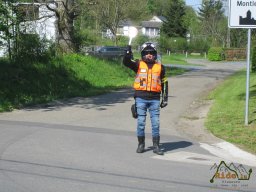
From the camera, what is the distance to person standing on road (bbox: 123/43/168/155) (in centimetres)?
858

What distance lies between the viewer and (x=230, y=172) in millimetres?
7535

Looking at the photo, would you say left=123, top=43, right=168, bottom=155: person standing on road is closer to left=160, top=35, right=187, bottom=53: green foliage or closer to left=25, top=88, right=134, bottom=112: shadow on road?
left=25, top=88, right=134, bottom=112: shadow on road

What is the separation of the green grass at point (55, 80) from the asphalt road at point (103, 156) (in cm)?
228

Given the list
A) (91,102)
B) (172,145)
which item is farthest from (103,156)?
(91,102)

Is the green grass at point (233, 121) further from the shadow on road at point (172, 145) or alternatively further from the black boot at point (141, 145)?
the black boot at point (141, 145)

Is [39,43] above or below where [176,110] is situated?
above

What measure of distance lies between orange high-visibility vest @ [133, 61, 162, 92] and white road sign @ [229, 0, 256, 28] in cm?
424

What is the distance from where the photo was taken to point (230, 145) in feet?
32.8

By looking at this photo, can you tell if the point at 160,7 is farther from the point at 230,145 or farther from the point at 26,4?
the point at 230,145

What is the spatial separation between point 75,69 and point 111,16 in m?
26.4

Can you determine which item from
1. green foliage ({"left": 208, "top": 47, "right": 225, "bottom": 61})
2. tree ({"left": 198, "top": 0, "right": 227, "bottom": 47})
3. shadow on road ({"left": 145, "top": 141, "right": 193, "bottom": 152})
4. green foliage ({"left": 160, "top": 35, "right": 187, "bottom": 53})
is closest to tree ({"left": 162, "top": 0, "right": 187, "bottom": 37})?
tree ({"left": 198, "top": 0, "right": 227, "bottom": 47})

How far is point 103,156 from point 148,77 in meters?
1.50

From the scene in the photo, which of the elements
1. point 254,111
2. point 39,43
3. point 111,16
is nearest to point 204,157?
point 254,111

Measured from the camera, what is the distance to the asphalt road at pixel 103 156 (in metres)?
6.70
